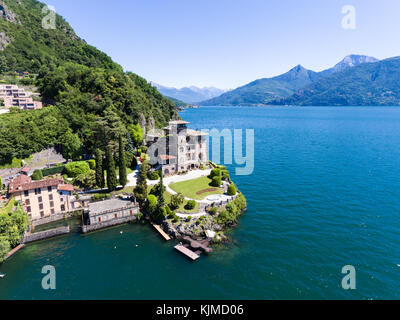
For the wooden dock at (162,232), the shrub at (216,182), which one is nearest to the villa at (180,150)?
the shrub at (216,182)

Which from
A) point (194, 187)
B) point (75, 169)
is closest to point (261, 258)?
point (194, 187)

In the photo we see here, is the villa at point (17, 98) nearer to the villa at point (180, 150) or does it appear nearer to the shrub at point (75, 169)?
the shrub at point (75, 169)

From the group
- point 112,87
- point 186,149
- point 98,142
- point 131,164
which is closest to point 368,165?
point 186,149

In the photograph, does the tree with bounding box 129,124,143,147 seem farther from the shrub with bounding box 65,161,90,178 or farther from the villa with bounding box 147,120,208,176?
the shrub with bounding box 65,161,90,178

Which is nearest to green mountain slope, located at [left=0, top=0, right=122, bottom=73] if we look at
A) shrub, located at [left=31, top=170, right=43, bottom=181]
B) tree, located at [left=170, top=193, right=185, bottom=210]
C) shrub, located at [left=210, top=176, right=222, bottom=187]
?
shrub, located at [left=31, top=170, right=43, bottom=181]

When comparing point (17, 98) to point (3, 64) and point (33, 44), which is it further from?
point (33, 44)
